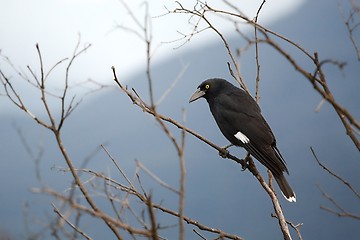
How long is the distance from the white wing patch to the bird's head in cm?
72

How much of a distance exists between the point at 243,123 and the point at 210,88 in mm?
733

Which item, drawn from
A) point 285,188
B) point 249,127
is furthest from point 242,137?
point 285,188

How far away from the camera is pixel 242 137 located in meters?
4.21

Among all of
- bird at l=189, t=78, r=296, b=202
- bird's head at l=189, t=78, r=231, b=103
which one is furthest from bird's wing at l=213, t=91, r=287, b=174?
bird's head at l=189, t=78, r=231, b=103

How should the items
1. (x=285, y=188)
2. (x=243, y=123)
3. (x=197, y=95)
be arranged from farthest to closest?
(x=197, y=95) < (x=243, y=123) < (x=285, y=188)

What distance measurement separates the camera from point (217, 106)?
4.66 m

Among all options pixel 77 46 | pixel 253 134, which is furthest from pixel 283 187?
pixel 77 46

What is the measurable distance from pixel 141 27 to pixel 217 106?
282cm

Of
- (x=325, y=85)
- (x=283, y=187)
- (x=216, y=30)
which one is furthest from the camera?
(x=283, y=187)

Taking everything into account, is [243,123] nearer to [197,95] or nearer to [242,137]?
[242,137]

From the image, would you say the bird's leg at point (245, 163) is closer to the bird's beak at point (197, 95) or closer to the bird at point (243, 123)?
the bird at point (243, 123)

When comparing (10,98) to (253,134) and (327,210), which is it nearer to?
(327,210)

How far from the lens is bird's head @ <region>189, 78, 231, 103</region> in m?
4.88

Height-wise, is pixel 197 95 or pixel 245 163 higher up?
pixel 197 95
